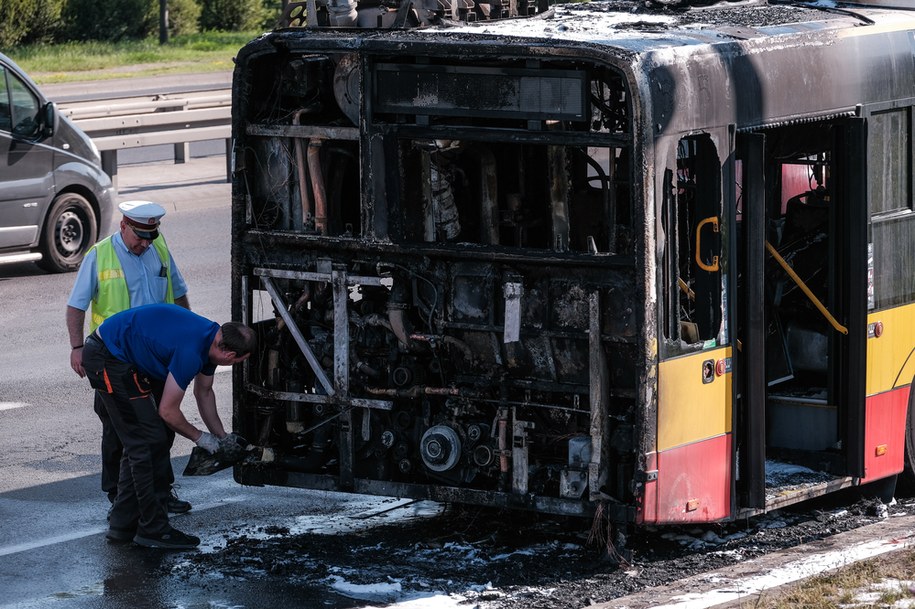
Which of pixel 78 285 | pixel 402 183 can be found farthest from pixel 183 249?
pixel 402 183

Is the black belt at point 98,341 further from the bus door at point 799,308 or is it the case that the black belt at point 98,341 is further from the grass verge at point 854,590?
the grass verge at point 854,590

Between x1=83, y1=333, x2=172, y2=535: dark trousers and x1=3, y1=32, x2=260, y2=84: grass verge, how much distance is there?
27.9m

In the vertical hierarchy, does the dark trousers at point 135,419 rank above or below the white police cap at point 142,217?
below

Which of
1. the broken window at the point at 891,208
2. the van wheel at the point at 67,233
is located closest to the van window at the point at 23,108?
the van wheel at the point at 67,233

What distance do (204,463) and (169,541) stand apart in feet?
1.38

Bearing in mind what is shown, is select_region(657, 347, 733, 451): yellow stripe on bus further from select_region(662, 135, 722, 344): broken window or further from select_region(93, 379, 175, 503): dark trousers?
select_region(93, 379, 175, 503): dark trousers

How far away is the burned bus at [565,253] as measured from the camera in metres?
7.49

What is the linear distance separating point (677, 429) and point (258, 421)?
2.26 metres

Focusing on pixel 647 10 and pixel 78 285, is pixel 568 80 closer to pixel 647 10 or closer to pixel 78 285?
pixel 647 10

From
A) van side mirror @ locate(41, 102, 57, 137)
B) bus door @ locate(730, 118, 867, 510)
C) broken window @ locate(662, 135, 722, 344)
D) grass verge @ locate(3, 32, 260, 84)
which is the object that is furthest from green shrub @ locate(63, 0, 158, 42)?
broken window @ locate(662, 135, 722, 344)

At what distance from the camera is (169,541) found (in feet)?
27.0

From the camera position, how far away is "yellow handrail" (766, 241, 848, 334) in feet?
27.9

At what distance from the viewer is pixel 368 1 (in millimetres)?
8414

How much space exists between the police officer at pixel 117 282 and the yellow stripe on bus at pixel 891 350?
351cm
